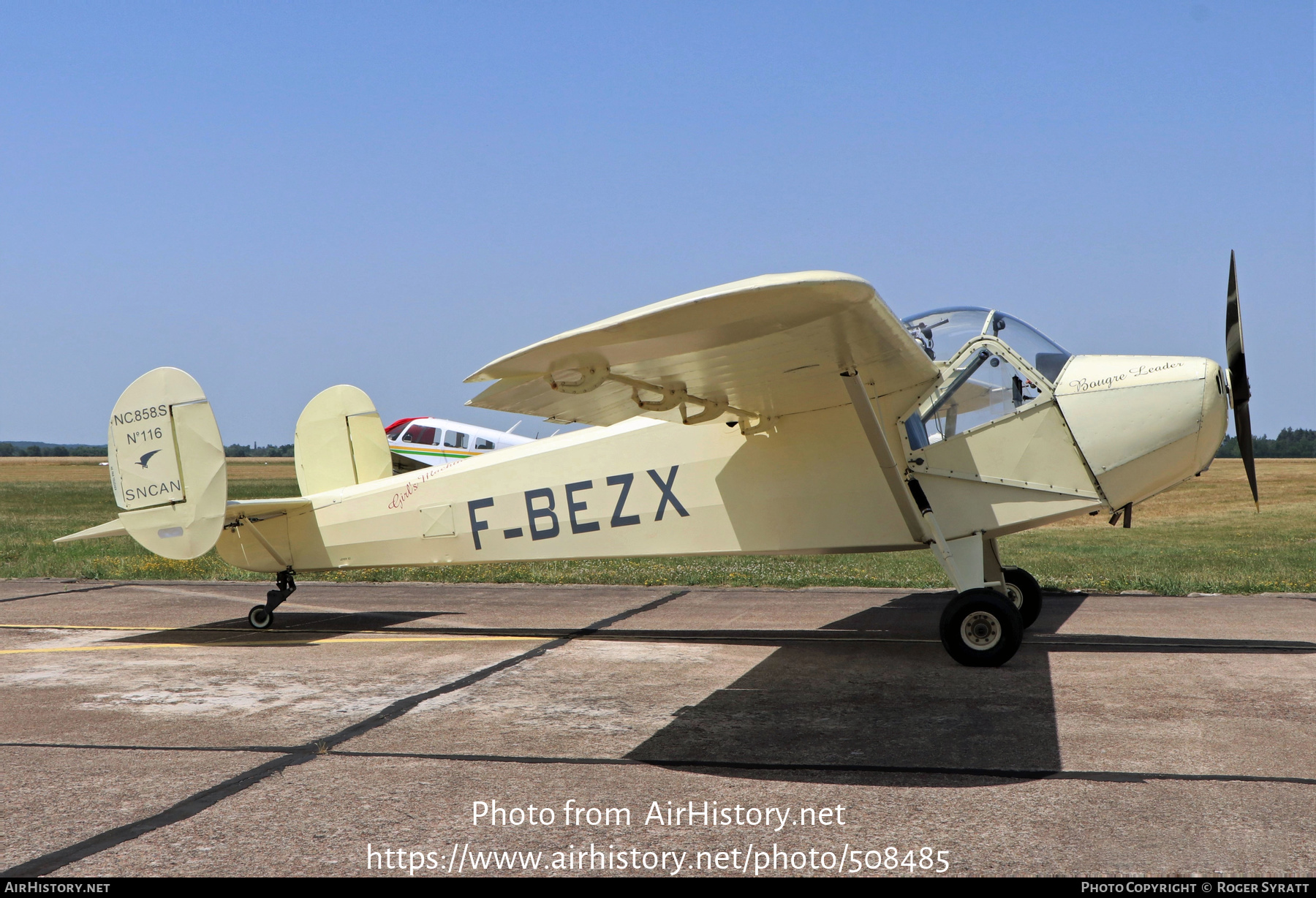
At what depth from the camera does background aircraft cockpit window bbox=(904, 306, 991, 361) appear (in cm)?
779

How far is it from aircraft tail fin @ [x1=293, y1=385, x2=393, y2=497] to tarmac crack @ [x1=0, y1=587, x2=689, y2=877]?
12.7 ft

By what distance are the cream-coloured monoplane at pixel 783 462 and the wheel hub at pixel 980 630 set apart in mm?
16

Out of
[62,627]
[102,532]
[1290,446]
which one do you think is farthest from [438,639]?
[1290,446]

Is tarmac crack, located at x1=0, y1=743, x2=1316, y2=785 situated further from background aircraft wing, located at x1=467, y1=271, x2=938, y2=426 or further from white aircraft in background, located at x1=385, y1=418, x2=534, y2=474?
white aircraft in background, located at x1=385, y1=418, x2=534, y2=474

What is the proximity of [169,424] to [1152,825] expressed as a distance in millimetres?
8514

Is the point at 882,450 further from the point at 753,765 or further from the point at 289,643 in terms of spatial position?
the point at 289,643

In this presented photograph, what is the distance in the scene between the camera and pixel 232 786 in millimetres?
4488

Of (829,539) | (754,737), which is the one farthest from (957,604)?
(754,737)

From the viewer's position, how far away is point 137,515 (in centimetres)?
878

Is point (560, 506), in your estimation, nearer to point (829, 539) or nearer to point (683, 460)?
point (683, 460)

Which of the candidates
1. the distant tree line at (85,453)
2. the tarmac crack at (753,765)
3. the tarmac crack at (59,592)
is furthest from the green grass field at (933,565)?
the distant tree line at (85,453)

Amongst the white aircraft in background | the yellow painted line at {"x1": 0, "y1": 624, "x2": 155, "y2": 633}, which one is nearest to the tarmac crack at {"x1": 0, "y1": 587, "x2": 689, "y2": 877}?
the yellow painted line at {"x1": 0, "y1": 624, "x2": 155, "y2": 633}

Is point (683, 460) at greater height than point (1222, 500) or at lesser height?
greater

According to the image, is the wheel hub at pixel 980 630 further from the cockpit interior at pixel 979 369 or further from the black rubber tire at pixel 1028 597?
the black rubber tire at pixel 1028 597
